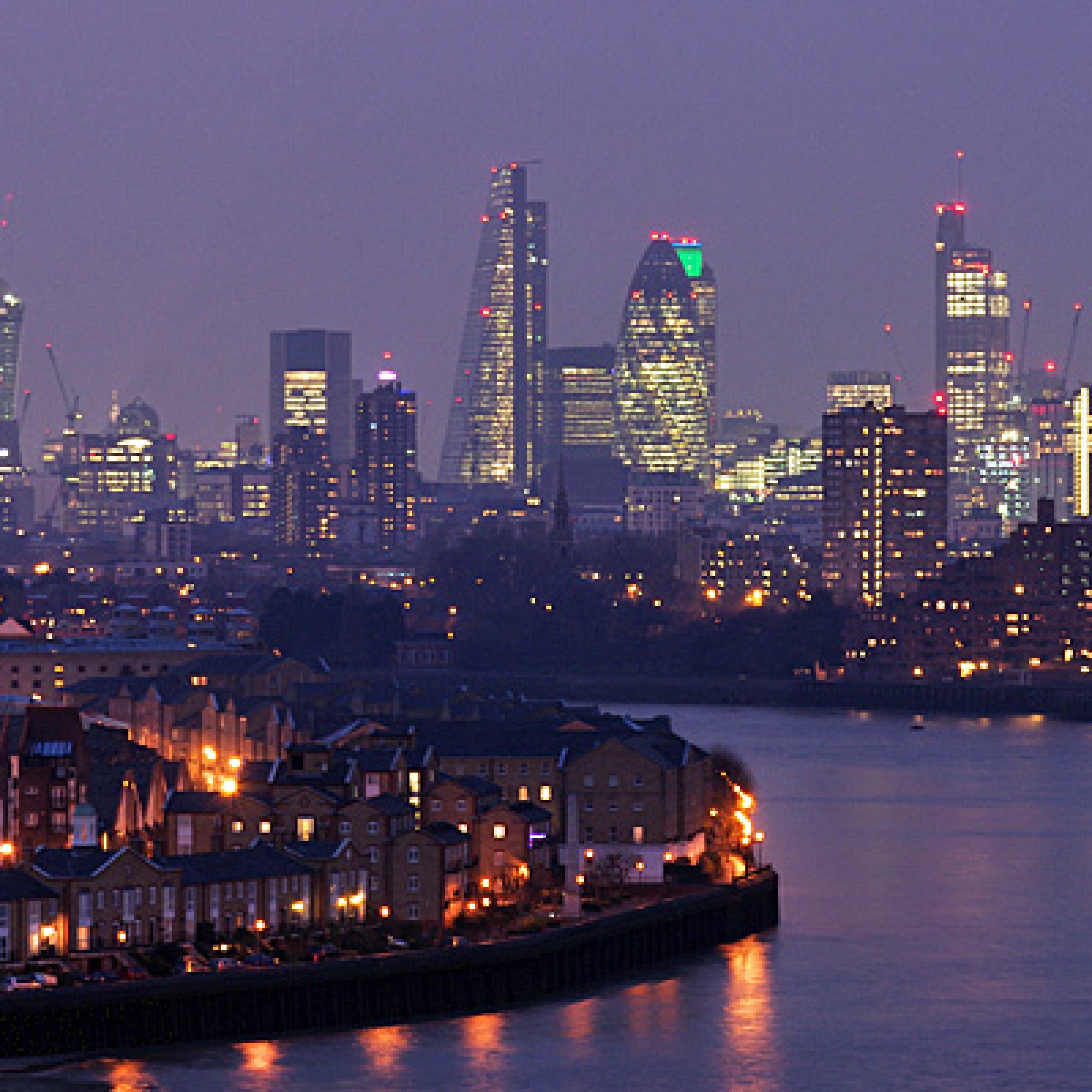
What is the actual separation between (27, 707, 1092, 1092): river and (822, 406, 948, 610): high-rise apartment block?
87.8m

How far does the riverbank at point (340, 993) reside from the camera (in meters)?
37.7

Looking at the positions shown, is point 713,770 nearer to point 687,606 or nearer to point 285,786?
point 285,786

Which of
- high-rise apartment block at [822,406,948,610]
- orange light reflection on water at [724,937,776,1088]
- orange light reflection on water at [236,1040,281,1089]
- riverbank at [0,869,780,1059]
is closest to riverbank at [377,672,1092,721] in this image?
high-rise apartment block at [822,406,948,610]

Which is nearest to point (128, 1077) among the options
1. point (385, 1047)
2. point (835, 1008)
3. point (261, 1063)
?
point (261, 1063)

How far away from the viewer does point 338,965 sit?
40.0 metres

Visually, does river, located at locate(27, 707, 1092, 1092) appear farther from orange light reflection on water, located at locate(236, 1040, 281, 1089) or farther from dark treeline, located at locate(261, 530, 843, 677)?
dark treeline, located at locate(261, 530, 843, 677)

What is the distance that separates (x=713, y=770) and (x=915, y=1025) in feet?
47.3

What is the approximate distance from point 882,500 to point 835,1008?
113 m

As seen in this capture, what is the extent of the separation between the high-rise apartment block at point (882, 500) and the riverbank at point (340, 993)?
10633 cm

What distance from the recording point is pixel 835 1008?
139ft

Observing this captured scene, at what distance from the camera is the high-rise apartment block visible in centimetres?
15188

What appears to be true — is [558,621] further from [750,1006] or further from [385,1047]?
[385,1047]

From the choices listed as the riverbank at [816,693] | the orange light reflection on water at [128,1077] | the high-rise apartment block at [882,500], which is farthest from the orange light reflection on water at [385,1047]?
the high-rise apartment block at [882,500]

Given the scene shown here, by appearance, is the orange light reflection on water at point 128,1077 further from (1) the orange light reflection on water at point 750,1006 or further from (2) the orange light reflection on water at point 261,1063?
(1) the orange light reflection on water at point 750,1006
